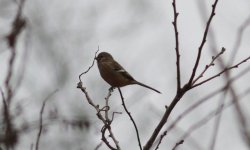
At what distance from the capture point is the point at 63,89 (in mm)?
11180

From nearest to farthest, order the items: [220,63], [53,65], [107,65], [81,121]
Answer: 1. [220,63]
2. [81,121]
3. [107,65]
4. [53,65]

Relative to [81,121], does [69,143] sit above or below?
below

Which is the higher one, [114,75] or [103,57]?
[103,57]

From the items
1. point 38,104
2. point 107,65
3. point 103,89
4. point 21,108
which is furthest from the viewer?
point 103,89

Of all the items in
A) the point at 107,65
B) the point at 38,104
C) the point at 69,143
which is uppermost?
the point at 107,65

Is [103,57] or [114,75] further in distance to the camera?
[103,57]

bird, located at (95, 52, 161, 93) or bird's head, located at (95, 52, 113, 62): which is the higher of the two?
bird's head, located at (95, 52, 113, 62)

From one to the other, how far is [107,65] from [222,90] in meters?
3.96

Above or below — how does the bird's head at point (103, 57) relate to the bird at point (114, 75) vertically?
above

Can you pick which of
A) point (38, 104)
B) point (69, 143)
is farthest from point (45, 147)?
point (38, 104)

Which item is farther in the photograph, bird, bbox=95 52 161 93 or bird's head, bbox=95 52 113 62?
bird's head, bbox=95 52 113 62

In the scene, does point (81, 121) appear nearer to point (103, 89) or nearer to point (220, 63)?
point (220, 63)

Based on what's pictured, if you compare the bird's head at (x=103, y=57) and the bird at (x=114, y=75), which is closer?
the bird at (x=114, y=75)

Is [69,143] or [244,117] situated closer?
[244,117]
